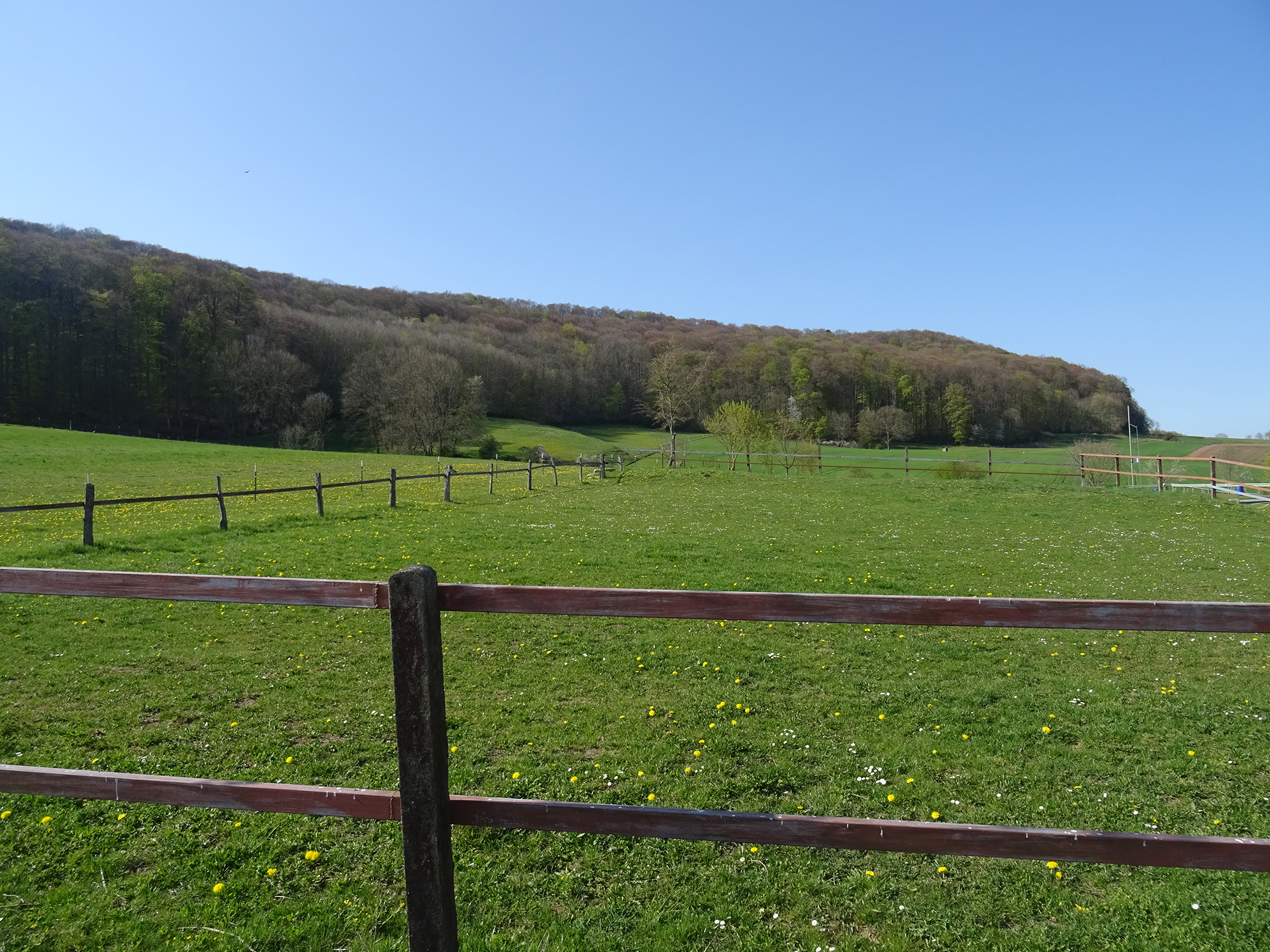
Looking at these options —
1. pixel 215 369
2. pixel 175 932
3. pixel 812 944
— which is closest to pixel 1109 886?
pixel 812 944

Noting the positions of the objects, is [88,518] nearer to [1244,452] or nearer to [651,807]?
[651,807]

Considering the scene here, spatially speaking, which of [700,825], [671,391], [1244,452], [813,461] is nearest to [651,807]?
[700,825]

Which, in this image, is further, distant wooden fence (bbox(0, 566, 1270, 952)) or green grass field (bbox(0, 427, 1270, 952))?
green grass field (bbox(0, 427, 1270, 952))

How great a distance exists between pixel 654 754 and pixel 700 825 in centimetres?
276

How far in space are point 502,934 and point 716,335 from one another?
11584 cm

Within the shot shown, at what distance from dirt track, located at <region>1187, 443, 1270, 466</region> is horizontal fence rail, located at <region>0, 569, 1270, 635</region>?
150 feet

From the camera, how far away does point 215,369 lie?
7625cm

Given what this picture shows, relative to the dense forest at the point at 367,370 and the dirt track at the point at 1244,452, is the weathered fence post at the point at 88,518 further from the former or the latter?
the dirt track at the point at 1244,452

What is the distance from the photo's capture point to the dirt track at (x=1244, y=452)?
38500 millimetres

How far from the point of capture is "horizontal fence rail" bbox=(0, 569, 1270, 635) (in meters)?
2.33

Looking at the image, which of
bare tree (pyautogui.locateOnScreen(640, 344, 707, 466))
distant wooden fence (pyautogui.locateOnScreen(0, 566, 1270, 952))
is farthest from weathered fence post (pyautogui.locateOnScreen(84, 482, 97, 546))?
bare tree (pyautogui.locateOnScreen(640, 344, 707, 466))

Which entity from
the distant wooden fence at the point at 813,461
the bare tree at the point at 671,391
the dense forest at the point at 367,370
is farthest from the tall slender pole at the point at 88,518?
the dense forest at the point at 367,370

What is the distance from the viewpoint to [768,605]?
8.25 feet

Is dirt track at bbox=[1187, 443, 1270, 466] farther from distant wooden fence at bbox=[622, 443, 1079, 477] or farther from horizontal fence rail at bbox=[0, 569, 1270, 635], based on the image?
horizontal fence rail at bbox=[0, 569, 1270, 635]
